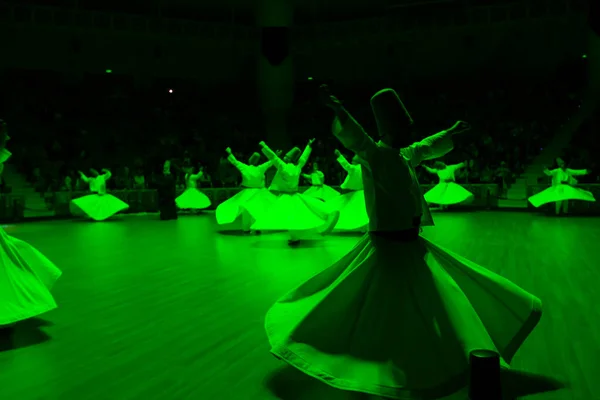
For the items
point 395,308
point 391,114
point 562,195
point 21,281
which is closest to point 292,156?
point 21,281

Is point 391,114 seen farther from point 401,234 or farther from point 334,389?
point 334,389

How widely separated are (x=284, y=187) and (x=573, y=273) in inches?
209

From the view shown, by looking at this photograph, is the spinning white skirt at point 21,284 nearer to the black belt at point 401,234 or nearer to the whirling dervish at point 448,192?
the black belt at point 401,234

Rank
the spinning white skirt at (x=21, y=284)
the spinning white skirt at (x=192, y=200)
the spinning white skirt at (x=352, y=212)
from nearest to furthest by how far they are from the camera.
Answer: the spinning white skirt at (x=21, y=284)
the spinning white skirt at (x=352, y=212)
the spinning white skirt at (x=192, y=200)

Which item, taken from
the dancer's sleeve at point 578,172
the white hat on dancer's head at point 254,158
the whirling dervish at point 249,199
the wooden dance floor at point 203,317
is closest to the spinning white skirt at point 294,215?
the wooden dance floor at point 203,317

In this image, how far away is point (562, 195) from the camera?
52.5ft

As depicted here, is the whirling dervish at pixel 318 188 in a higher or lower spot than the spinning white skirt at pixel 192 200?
higher

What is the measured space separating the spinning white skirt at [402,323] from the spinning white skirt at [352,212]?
7.80 meters

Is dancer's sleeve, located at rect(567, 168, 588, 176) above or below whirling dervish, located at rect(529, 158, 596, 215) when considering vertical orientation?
above

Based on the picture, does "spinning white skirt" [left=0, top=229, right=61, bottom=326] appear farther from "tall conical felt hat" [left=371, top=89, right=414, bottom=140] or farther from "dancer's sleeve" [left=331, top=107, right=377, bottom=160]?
"tall conical felt hat" [left=371, top=89, right=414, bottom=140]

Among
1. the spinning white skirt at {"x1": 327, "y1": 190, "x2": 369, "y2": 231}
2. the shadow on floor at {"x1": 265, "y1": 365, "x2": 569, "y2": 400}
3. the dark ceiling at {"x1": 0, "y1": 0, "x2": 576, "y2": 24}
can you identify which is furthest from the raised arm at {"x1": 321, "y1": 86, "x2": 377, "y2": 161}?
the dark ceiling at {"x1": 0, "y1": 0, "x2": 576, "y2": 24}

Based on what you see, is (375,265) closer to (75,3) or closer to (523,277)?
(523,277)

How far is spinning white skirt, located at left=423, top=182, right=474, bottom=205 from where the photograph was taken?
59.4 ft

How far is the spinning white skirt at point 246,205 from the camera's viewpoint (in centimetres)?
1227
